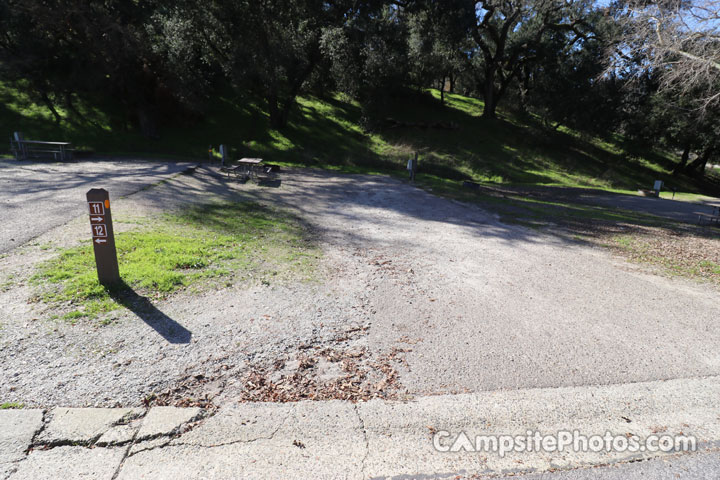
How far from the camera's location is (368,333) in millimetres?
4160

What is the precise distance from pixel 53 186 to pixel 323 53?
47.4 feet

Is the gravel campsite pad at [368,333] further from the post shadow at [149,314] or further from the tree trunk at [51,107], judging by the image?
the tree trunk at [51,107]

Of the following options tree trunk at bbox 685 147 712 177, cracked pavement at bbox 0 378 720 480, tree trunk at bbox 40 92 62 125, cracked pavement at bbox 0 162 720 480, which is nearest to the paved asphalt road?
cracked pavement at bbox 0 162 720 480

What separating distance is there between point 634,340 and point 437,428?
274cm

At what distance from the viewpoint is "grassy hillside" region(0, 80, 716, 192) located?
20453mm

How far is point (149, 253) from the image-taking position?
580 centimetres

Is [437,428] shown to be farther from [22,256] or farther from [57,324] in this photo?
[22,256]

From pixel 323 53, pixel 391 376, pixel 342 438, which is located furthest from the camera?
pixel 323 53

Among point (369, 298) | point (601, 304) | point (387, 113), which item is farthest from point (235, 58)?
point (601, 304)

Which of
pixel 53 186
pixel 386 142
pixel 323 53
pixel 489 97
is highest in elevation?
pixel 323 53

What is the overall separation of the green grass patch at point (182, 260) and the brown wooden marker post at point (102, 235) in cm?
18

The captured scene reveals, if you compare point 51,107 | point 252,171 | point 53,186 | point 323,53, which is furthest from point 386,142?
point 53,186

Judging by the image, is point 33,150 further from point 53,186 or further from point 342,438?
point 342,438

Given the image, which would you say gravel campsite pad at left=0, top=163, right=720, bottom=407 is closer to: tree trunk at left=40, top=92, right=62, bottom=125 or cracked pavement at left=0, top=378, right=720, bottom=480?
cracked pavement at left=0, top=378, right=720, bottom=480
